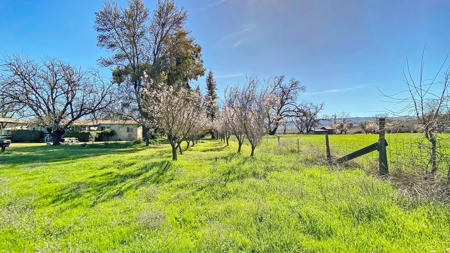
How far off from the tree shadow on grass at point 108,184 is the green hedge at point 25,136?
3218 cm

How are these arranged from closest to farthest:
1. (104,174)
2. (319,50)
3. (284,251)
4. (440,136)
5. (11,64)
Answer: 1. (284,251)
2. (440,136)
3. (104,174)
4. (319,50)
5. (11,64)

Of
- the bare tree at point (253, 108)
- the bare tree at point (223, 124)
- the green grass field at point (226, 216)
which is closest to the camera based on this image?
the green grass field at point (226, 216)

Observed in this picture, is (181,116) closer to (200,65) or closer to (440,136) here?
(440,136)

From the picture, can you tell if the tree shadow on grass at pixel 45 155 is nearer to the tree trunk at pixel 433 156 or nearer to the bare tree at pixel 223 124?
the bare tree at pixel 223 124

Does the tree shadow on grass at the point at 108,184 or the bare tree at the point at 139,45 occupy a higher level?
the bare tree at the point at 139,45

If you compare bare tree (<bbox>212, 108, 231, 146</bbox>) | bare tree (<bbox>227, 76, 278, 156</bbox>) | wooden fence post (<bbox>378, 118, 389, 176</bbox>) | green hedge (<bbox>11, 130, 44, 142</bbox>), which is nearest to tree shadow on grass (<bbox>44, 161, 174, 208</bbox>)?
bare tree (<bbox>227, 76, 278, 156</bbox>)

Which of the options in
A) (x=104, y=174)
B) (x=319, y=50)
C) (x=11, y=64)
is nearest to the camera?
(x=104, y=174)

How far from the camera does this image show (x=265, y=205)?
11.9 feet

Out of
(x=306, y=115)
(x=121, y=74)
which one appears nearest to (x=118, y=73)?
(x=121, y=74)

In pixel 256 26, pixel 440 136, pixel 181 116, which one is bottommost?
pixel 440 136

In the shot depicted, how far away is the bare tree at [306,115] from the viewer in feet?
167

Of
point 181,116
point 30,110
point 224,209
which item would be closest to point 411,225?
point 224,209

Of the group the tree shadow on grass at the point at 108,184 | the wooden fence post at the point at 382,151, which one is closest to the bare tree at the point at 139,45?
the tree shadow on grass at the point at 108,184

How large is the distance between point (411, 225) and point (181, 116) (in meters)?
8.92
